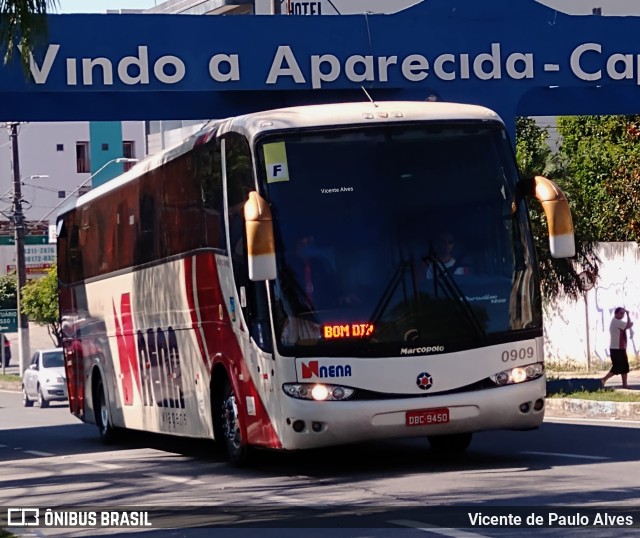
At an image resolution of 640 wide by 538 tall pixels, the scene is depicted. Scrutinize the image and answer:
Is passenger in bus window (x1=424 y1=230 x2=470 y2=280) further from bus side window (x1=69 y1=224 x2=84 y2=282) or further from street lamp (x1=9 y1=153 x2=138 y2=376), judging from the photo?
street lamp (x1=9 y1=153 x2=138 y2=376)

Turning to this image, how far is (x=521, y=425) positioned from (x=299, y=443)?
2.10 metres

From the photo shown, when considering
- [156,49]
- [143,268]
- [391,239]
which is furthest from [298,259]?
[156,49]

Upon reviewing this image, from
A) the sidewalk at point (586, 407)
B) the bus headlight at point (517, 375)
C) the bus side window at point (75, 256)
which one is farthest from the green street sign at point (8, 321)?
the bus headlight at point (517, 375)

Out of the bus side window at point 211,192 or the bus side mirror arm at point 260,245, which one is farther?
the bus side window at point 211,192

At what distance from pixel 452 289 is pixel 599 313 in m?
19.7

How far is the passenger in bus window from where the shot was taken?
41.7 ft

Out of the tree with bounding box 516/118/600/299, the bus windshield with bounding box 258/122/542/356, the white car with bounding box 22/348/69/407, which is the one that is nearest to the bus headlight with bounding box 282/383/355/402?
the bus windshield with bounding box 258/122/542/356

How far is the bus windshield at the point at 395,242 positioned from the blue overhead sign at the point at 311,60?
6358 mm

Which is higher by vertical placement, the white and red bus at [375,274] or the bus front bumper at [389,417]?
the white and red bus at [375,274]

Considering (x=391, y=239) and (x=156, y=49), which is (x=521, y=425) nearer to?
(x=391, y=239)

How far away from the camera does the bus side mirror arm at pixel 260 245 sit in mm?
12055

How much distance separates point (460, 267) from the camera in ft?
41.8

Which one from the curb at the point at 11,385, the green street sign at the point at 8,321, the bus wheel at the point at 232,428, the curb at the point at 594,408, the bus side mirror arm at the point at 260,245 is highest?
the bus side mirror arm at the point at 260,245

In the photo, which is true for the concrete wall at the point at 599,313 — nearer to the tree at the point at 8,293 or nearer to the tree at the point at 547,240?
the tree at the point at 547,240
